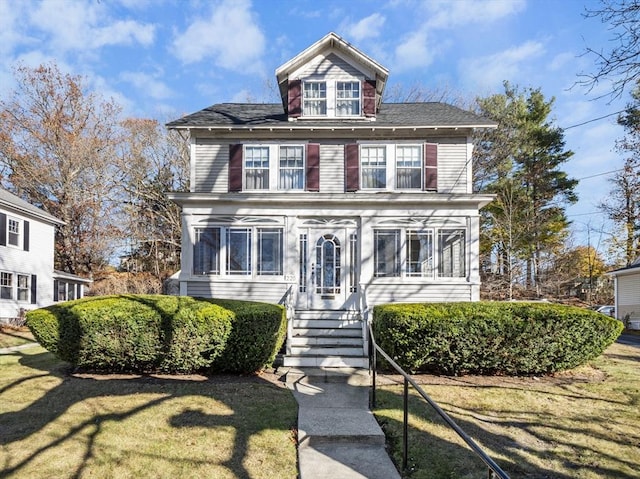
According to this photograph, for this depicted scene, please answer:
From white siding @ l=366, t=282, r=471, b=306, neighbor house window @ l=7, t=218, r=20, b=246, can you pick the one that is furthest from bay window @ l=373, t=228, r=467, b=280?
neighbor house window @ l=7, t=218, r=20, b=246

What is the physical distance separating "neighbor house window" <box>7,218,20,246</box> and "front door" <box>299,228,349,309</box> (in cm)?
1485

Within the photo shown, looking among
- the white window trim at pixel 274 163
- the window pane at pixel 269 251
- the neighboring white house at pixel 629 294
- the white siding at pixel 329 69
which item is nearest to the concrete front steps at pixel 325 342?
the window pane at pixel 269 251

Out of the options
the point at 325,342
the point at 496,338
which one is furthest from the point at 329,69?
the point at 496,338

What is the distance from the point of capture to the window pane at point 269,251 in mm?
12430

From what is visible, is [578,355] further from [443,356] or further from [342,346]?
[342,346]

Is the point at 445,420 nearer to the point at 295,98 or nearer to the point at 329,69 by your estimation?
the point at 295,98

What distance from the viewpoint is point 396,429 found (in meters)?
5.70

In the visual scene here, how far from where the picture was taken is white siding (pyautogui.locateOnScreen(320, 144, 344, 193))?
502 inches

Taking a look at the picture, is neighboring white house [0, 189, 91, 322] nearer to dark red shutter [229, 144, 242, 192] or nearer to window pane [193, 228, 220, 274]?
window pane [193, 228, 220, 274]

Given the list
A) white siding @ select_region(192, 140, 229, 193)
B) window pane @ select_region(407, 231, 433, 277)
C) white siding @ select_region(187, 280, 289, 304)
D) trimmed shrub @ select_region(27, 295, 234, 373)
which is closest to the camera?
trimmed shrub @ select_region(27, 295, 234, 373)

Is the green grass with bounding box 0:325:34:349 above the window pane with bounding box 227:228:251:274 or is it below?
below

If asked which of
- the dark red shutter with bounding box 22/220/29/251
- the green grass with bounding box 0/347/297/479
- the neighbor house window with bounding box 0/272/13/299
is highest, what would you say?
the dark red shutter with bounding box 22/220/29/251

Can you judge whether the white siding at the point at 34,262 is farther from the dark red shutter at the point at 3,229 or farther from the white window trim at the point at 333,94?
the white window trim at the point at 333,94

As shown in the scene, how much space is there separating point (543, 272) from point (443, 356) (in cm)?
2181
